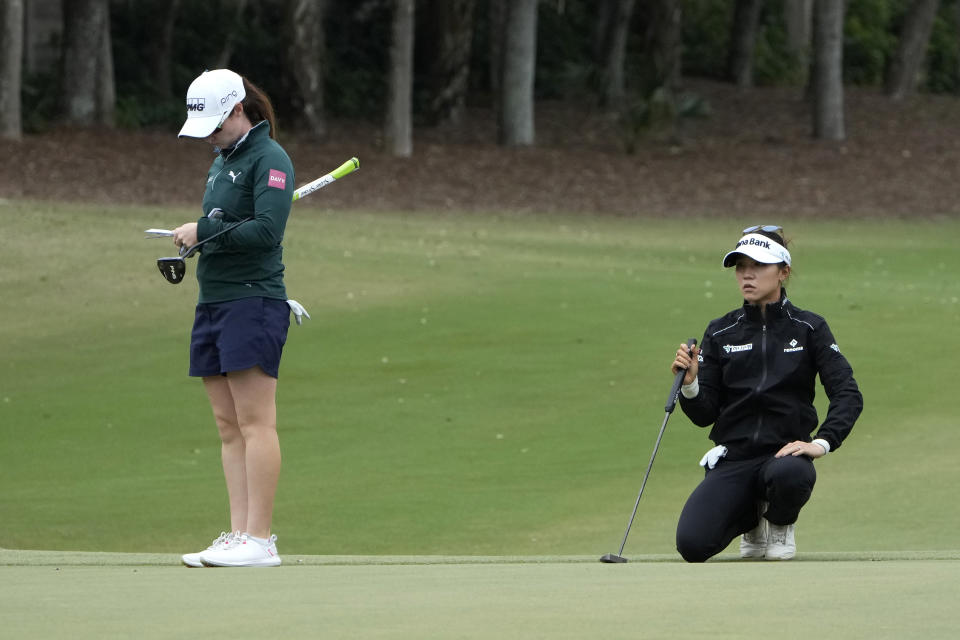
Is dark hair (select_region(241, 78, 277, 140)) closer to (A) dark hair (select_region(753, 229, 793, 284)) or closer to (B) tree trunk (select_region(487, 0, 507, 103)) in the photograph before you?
(A) dark hair (select_region(753, 229, 793, 284))

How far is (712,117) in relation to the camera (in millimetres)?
36438

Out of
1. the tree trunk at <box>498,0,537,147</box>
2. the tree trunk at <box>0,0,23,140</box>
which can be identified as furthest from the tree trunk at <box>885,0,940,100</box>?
the tree trunk at <box>0,0,23,140</box>

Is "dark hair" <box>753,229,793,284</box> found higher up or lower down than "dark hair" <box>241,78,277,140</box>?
lower down

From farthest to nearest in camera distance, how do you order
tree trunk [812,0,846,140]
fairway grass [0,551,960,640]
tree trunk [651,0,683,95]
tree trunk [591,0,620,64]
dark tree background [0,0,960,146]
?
tree trunk [591,0,620,64] < tree trunk [651,0,683,95] < tree trunk [812,0,846,140] < dark tree background [0,0,960,146] < fairway grass [0,551,960,640]

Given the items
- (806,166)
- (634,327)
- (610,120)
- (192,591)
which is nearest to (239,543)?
(192,591)

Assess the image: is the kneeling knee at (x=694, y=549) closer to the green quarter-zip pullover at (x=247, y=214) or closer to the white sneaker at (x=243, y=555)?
the white sneaker at (x=243, y=555)

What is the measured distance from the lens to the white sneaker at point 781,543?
6369 mm

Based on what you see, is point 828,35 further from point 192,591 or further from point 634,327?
point 192,591

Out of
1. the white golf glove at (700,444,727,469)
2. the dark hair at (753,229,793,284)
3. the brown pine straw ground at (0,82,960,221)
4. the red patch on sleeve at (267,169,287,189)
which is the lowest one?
the white golf glove at (700,444,727,469)

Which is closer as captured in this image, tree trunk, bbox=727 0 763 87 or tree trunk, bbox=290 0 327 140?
tree trunk, bbox=290 0 327 140

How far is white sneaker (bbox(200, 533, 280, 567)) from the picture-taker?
234 inches

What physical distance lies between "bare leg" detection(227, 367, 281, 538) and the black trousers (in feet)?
5.16

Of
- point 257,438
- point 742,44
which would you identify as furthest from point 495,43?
point 257,438

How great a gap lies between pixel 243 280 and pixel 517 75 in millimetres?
26492
